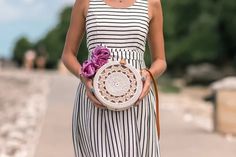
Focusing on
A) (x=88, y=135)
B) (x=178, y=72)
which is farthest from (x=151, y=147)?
(x=178, y=72)

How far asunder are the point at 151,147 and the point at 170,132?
10.6m

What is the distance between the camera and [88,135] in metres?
3.95

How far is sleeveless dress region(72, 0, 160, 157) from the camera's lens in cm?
390

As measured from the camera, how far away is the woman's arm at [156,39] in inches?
158

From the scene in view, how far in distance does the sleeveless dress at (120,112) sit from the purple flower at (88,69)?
12 cm

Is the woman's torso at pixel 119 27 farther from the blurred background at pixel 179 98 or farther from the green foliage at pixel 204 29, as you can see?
the green foliage at pixel 204 29

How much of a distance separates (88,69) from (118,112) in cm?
26

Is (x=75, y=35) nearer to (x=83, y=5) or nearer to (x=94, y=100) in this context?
(x=83, y=5)

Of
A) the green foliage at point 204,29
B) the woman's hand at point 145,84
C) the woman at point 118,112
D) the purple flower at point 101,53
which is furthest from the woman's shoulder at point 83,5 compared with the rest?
the green foliage at point 204,29

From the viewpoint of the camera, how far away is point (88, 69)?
3846 millimetres

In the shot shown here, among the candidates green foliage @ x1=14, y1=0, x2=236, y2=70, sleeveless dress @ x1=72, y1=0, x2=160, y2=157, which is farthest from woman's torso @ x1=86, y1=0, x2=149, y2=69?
green foliage @ x1=14, y1=0, x2=236, y2=70

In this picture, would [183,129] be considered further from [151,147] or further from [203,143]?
[151,147]

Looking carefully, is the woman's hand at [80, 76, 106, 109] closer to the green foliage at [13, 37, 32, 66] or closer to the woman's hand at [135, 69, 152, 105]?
the woman's hand at [135, 69, 152, 105]

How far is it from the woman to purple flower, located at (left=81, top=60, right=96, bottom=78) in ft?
0.09
